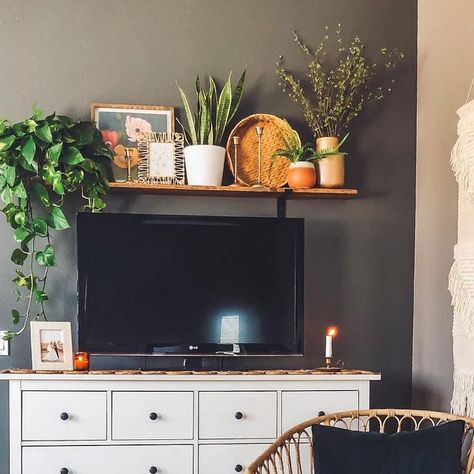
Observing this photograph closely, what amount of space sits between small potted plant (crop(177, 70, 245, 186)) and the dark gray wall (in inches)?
4.6

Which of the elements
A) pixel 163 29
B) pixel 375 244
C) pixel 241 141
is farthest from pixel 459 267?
pixel 163 29

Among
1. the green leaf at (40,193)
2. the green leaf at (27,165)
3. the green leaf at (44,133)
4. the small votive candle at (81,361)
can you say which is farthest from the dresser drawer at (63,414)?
the green leaf at (44,133)

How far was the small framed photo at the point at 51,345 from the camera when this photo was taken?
2621 millimetres

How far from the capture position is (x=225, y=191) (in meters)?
2.79

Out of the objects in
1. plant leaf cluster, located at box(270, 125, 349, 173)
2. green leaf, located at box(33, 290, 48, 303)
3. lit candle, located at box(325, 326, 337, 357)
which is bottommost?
lit candle, located at box(325, 326, 337, 357)

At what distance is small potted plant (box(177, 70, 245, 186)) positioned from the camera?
2.78m

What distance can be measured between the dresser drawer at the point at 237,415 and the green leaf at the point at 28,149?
1.21 m

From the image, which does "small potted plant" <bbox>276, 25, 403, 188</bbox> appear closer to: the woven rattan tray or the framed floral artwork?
the woven rattan tray

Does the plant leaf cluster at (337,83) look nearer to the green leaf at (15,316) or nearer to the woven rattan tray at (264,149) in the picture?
the woven rattan tray at (264,149)

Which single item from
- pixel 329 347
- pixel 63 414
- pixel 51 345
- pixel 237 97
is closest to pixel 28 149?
pixel 51 345

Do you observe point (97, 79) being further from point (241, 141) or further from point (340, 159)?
point (340, 159)

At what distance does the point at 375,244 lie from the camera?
3039 mm

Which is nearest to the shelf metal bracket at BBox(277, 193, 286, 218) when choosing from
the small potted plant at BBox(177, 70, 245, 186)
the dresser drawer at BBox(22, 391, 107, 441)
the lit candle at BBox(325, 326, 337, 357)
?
the small potted plant at BBox(177, 70, 245, 186)

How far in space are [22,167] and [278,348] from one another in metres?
1.37
